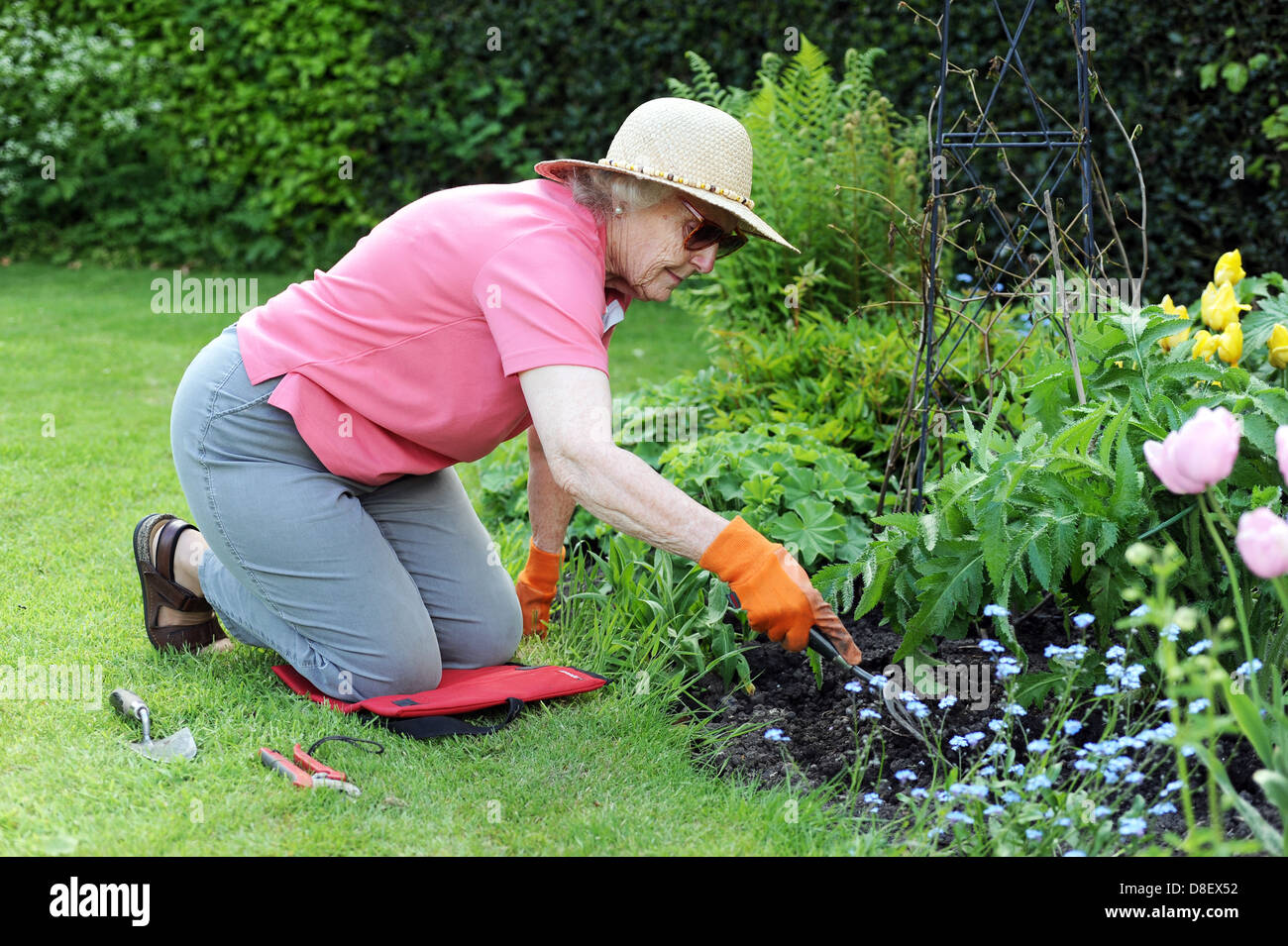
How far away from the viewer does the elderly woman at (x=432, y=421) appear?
89.7 inches

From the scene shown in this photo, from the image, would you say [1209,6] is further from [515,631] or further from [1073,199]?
[515,631]

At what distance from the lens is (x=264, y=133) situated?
7.58 metres

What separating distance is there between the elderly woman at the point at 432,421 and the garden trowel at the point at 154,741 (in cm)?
36

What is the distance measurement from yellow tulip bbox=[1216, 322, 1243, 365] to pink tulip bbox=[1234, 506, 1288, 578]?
1.36 meters

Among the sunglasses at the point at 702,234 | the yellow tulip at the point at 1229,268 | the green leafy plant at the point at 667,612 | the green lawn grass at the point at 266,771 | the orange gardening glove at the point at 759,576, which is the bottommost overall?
the green lawn grass at the point at 266,771

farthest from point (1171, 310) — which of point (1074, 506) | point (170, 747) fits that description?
point (170, 747)

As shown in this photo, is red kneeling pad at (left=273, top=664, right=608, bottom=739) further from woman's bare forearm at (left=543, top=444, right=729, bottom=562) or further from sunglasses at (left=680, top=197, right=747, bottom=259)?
sunglasses at (left=680, top=197, right=747, bottom=259)

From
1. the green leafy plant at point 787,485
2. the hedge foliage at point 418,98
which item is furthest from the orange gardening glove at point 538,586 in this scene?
the hedge foliage at point 418,98

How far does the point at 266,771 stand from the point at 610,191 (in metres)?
1.37

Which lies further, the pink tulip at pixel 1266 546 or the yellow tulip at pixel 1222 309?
the yellow tulip at pixel 1222 309

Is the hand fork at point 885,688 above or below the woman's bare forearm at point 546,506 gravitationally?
below

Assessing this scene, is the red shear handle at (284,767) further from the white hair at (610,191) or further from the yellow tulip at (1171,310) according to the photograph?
the yellow tulip at (1171,310)

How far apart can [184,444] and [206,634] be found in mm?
536
